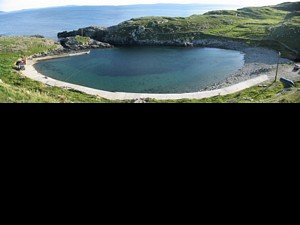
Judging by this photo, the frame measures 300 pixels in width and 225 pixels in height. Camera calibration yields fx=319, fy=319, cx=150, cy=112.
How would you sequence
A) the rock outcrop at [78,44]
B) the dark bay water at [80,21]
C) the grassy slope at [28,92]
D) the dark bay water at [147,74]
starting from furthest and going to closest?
Result: the rock outcrop at [78,44], the dark bay water at [80,21], the dark bay water at [147,74], the grassy slope at [28,92]

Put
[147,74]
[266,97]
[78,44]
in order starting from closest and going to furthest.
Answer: [266,97] < [147,74] < [78,44]

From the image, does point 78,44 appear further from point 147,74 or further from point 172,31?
point 147,74

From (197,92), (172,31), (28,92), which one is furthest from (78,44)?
(28,92)

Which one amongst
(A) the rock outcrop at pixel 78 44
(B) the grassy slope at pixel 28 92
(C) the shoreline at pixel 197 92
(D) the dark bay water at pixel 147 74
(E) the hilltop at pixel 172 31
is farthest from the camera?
(E) the hilltop at pixel 172 31

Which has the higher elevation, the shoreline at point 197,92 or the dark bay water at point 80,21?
the dark bay water at point 80,21

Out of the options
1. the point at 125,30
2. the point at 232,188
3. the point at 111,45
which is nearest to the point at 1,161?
the point at 232,188

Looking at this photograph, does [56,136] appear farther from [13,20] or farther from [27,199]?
[13,20]

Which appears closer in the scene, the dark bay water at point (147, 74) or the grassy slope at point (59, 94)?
the grassy slope at point (59, 94)

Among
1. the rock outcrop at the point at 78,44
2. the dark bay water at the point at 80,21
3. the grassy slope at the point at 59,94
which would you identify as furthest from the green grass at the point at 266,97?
the rock outcrop at the point at 78,44

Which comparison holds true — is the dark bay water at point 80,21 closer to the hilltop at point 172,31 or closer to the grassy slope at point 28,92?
the hilltop at point 172,31

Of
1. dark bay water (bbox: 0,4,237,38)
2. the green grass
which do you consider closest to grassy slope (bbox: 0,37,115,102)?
the green grass

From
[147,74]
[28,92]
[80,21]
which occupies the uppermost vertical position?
[80,21]
